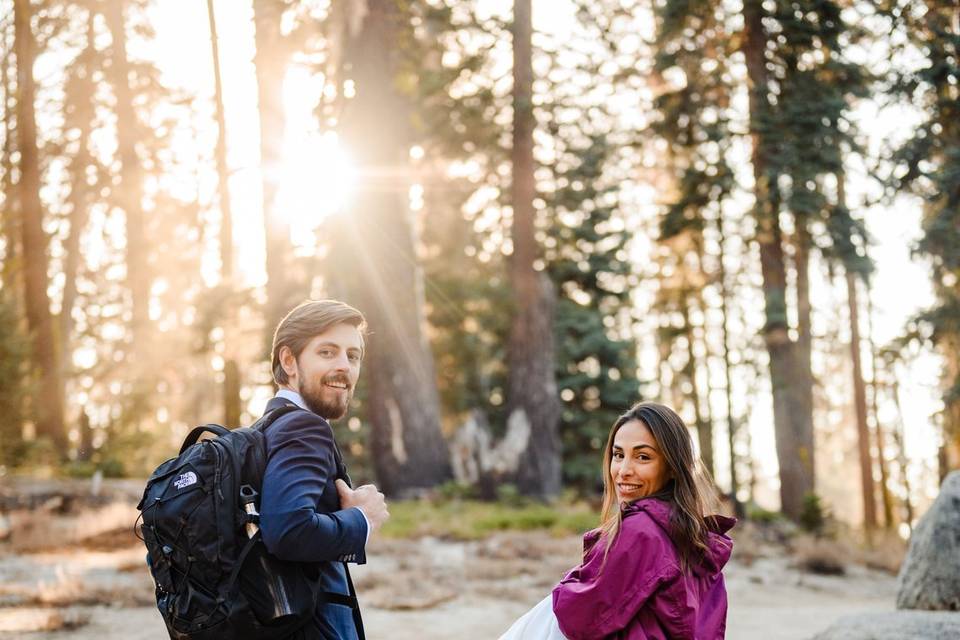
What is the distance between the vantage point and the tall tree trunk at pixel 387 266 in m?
18.3

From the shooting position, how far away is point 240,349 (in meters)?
16.5

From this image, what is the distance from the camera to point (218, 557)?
299cm

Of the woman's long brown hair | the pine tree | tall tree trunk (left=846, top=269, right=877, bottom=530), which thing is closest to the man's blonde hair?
the woman's long brown hair

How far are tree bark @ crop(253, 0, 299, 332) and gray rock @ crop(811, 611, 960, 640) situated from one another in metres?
13.2

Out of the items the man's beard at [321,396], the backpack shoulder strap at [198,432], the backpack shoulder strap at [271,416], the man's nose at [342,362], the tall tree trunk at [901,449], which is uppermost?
the man's nose at [342,362]

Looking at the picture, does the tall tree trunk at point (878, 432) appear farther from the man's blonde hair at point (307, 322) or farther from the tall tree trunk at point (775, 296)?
the man's blonde hair at point (307, 322)

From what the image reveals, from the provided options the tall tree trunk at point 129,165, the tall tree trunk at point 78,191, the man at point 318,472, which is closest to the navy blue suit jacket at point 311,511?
the man at point 318,472

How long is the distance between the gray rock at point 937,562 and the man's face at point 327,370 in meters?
5.87

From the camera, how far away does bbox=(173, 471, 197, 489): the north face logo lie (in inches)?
119

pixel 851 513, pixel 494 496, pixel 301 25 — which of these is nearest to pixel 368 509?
pixel 494 496

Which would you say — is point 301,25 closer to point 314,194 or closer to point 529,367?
point 314,194

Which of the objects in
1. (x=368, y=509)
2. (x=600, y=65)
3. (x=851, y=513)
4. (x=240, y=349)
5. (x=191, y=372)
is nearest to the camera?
(x=368, y=509)

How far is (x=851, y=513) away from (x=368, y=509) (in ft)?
278

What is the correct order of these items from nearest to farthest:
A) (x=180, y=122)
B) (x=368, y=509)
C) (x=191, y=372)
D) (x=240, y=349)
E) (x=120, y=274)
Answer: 1. (x=368, y=509)
2. (x=240, y=349)
3. (x=180, y=122)
4. (x=120, y=274)
5. (x=191, y=372)
